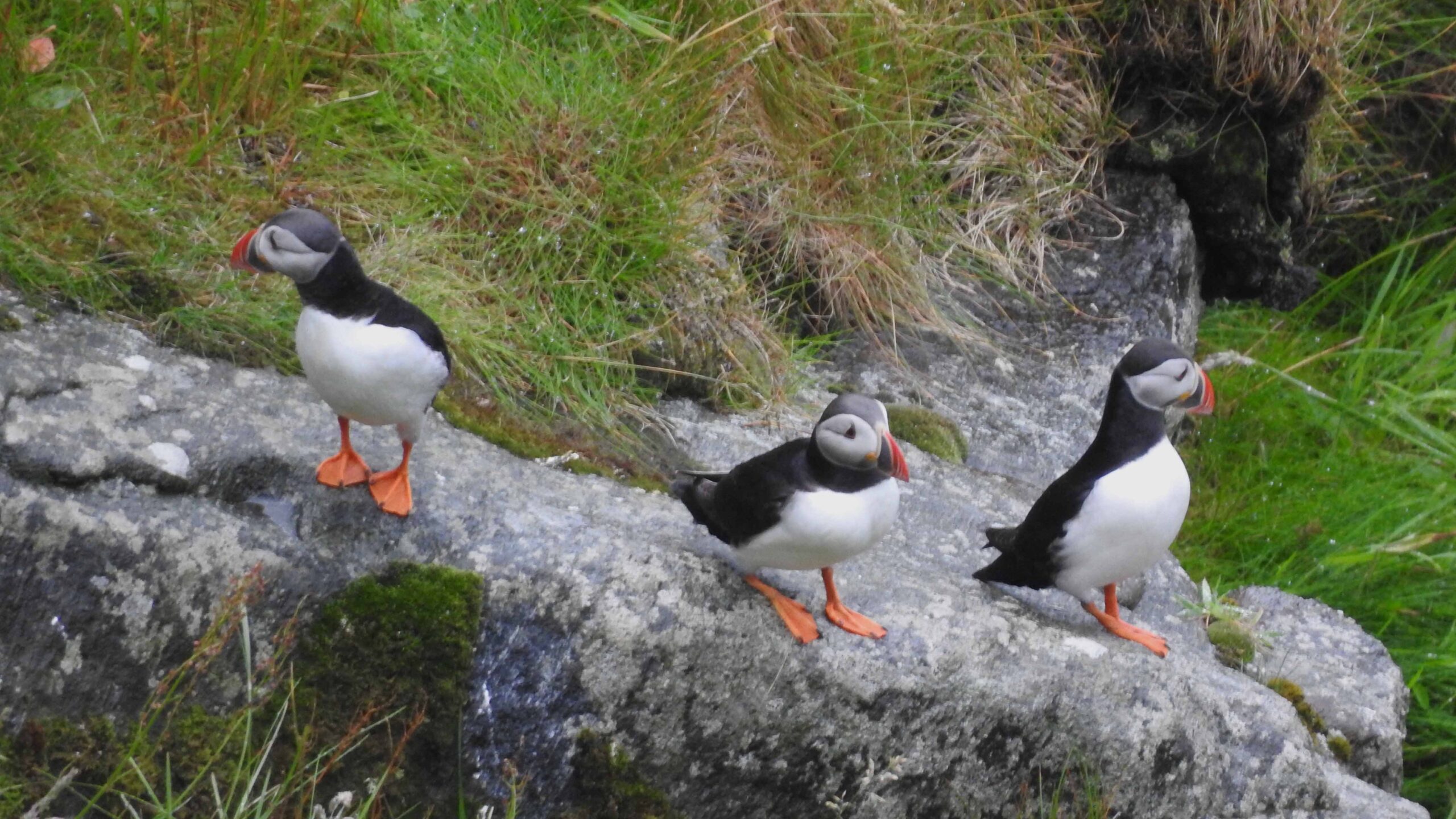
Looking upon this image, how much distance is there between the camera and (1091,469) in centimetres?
358

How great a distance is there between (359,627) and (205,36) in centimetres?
245

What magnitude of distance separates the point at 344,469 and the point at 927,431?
246cm

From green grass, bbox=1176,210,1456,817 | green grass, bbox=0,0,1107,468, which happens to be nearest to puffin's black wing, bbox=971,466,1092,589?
green grass, bbox=0,0,1107,468

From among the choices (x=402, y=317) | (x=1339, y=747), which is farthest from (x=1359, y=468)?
(x=402, y=317)

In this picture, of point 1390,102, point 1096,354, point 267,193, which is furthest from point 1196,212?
point 267,193

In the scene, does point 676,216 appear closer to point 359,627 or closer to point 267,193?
point 267,193

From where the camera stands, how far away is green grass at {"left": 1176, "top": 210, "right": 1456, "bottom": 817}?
17.8 feet

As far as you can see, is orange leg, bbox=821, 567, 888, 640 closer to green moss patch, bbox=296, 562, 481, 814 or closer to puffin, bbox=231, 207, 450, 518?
green moss patch, bbox=296, 562, 481, 814

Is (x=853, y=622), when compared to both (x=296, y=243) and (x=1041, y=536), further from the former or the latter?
(x=296, y=243)

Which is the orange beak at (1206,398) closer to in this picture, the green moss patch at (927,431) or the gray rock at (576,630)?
the gray rock at (576,630)

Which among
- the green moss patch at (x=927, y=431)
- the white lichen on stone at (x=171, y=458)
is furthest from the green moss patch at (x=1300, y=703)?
the white lichen on stone at (x=171, y=458)

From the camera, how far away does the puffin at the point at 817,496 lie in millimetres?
2984

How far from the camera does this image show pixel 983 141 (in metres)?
6.08

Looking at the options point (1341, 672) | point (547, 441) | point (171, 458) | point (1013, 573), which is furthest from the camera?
point (1341, 672)
